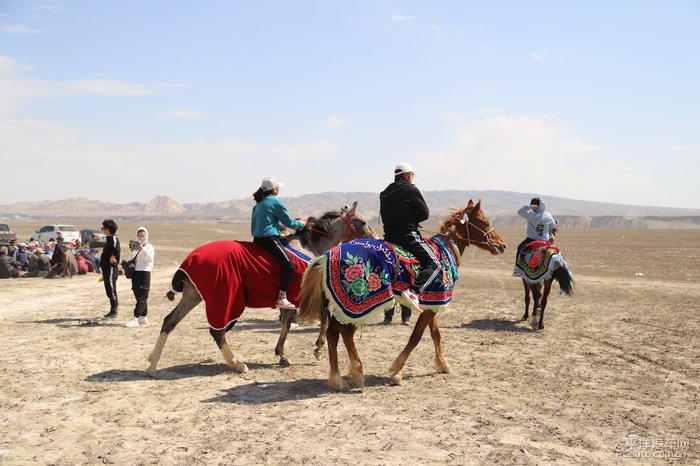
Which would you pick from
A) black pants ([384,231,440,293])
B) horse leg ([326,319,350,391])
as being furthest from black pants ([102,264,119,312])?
black pants ([384,231,440,293])

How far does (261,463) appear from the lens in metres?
4.54

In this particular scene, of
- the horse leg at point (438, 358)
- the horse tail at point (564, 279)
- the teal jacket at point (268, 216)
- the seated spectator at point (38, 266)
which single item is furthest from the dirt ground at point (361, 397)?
the seated spectator at point (38, 266)

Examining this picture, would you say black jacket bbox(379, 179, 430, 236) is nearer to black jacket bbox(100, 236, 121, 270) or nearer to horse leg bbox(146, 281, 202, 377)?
horse leg bbox(146, 281, 202, 377)

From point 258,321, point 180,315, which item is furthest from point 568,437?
point 258,321

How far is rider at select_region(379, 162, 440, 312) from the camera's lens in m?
6.73

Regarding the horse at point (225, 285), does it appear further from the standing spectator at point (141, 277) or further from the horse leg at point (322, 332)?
the standing spectator at point (141, 277)

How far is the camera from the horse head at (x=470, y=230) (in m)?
7.75

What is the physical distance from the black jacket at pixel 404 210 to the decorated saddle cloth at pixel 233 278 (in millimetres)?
1526

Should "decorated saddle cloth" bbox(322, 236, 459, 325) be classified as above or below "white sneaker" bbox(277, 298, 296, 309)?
above

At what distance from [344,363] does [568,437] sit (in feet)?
11.5

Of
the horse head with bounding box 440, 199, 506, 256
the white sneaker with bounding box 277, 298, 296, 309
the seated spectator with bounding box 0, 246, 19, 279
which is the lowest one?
the seated spectator with bounding box 0, 246, 19, 279

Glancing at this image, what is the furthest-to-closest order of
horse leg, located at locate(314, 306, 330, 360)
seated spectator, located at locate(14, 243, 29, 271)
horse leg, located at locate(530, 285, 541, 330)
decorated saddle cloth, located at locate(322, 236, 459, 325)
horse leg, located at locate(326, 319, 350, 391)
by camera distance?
seated spectator, located at locate(14, 243, 29, 271) < horse leg, located at locate(530, 285, 541, 330) < horse leg, located at locate(314, 306, 330, 360) < horse leg, located at locate(326, 319, 350, 391) < decorated saddle cloth, located at locate(322, 236, 459, 325)

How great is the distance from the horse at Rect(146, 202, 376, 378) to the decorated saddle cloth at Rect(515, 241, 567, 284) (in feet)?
17.5

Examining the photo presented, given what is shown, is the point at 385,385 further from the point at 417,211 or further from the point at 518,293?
the point at 518,293
